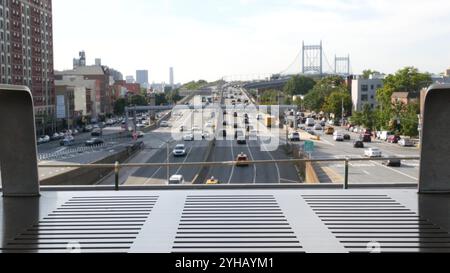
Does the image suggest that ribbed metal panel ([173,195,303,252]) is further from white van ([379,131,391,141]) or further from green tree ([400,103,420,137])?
white van ([379,131,391,141])

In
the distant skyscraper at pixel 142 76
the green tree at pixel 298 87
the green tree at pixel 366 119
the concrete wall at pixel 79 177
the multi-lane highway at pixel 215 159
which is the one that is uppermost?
the distant skyscraper at pixel 142 76

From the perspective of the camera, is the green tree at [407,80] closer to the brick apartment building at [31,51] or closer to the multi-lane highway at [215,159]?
the multi-lane highway at [215,159]

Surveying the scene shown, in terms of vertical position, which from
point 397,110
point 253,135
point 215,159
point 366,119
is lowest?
point 215,159

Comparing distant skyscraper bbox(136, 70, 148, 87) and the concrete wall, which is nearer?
the concrete wall

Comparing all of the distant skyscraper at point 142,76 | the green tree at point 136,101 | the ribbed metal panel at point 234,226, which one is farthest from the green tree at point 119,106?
the distant skyscraper at point 142,76

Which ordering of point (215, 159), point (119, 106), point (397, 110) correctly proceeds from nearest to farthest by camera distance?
1. point (215, 159)
2. point (397, 110)
3. point (119, 106)

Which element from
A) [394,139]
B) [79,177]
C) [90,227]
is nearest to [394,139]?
[394,139]

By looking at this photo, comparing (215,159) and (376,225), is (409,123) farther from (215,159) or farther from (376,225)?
(376,225)

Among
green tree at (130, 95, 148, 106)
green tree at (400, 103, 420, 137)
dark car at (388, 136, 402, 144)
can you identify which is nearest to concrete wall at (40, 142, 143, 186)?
dark car at (388, 136, 402, 144)
